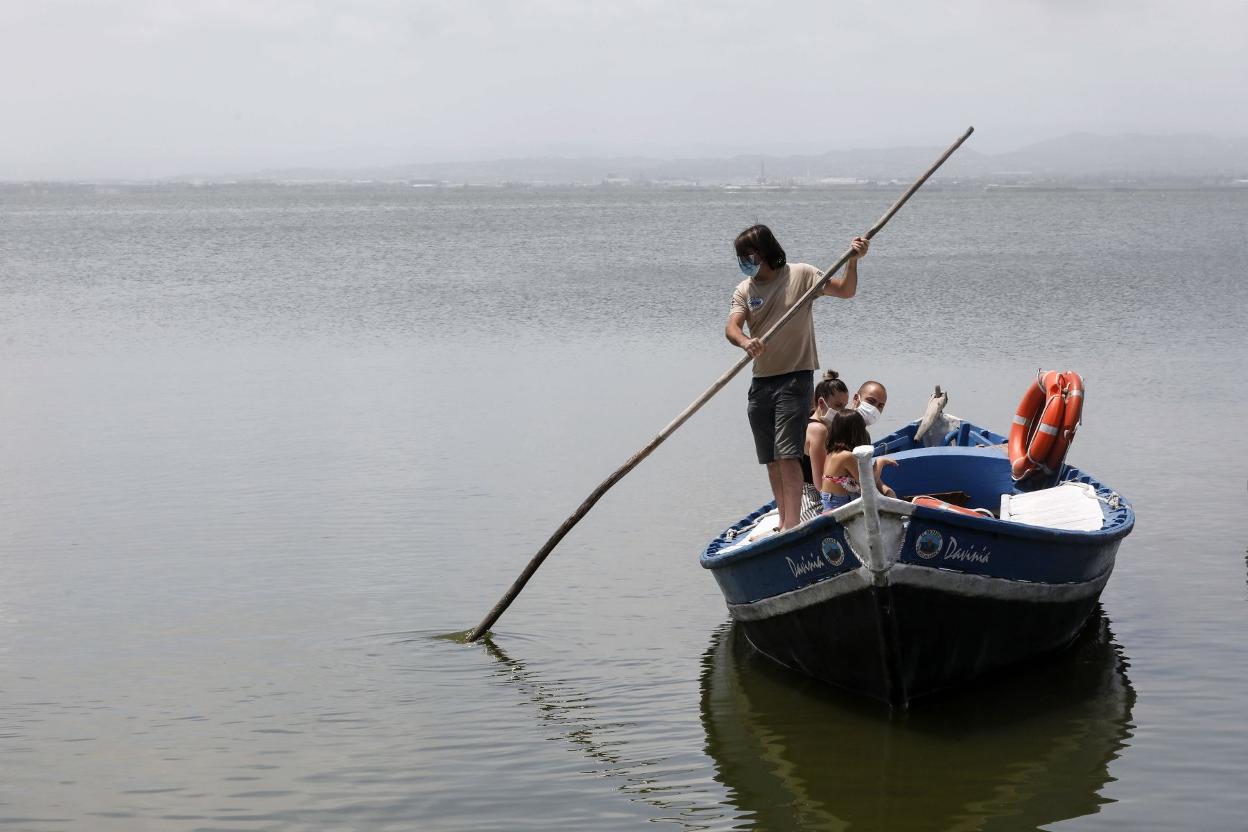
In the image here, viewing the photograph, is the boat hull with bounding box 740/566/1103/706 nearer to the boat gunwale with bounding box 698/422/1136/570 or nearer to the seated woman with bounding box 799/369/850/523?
the boat gunwale with bounding box 698/422/1136/570

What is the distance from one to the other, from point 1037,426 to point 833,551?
11.8ft

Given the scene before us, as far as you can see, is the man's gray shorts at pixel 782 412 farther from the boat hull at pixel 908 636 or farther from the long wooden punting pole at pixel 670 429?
the boat hull at pixel 908 636

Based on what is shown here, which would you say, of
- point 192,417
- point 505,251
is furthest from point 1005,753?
point 505,251

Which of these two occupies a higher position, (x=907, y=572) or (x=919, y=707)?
(x=907, y=572)

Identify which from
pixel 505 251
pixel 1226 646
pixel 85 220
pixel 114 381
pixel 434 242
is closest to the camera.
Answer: pixel 1226 646

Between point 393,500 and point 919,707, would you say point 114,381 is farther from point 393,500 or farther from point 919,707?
point 919,707

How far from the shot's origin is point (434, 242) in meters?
56.8

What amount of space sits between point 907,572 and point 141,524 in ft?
22.2

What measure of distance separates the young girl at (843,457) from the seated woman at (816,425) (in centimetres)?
40

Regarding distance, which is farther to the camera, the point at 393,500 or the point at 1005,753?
the point at 393,500

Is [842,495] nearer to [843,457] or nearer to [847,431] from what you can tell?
[843,457]

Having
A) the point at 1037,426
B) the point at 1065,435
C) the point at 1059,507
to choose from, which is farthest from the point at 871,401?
the point at 1037,426

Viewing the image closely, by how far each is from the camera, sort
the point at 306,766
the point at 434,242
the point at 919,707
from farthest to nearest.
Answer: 1. the point at 434,242
2. the point at 919,707
3. the point at 306,766

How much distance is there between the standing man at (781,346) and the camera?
8352mm
